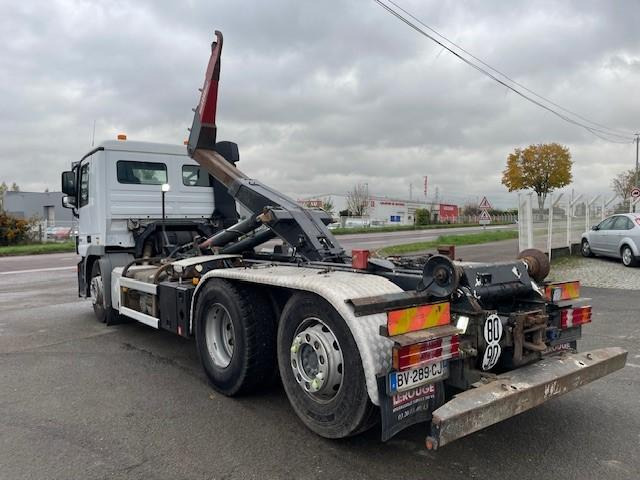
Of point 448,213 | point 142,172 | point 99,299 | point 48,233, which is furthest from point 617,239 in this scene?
point 448,213

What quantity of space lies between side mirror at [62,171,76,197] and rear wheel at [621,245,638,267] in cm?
1350

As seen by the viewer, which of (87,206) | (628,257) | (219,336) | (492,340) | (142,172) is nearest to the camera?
(492,340)

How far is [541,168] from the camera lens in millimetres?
47062

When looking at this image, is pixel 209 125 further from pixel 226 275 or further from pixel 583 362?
pixel 583 362

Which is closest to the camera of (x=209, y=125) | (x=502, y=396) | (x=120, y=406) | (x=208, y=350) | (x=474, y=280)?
(x=502, y=396)

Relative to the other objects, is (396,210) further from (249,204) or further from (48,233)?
(249,204)

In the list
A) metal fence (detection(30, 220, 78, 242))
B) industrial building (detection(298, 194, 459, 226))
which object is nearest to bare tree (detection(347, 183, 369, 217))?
industrial building (detection(298, 194, 459, 226))

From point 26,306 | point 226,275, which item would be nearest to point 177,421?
point 226,275

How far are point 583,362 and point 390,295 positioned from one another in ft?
5.14

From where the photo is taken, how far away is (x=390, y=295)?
345 centimetres

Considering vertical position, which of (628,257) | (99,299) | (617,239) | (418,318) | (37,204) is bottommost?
(99,299)

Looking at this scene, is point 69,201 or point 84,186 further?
point 69,201

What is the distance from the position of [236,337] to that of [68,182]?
18.7 ft

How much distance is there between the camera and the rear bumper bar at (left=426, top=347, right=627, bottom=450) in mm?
2844
